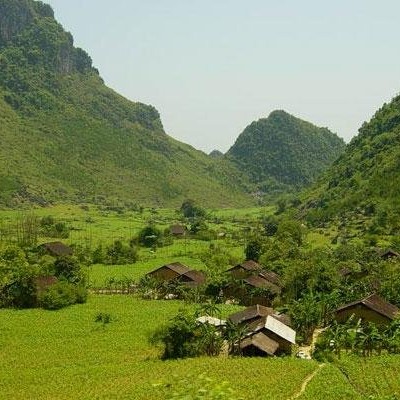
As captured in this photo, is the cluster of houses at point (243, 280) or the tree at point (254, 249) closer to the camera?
the cluster of houses at point (243, 280)

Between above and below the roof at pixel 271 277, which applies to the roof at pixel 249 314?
below

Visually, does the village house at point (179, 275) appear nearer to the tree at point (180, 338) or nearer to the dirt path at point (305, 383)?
the tree at point (180, 338)

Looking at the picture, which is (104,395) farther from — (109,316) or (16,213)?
(16,213)

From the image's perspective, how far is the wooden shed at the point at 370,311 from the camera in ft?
155

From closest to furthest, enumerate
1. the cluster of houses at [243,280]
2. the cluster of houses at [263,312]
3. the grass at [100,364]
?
the grass at [100,364] < the cluster of houses at [263,312] < the cluster of houses at [243,280]

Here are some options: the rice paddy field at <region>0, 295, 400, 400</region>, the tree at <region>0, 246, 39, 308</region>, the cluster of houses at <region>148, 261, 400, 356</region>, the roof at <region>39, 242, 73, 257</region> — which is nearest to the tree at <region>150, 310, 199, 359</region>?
the rice paddy field at <region>0, 295, 400, 400</region>

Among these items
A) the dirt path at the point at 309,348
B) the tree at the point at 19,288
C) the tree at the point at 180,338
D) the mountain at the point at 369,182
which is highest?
the mountain at the point at 369,182

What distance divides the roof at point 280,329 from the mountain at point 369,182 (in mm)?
55647

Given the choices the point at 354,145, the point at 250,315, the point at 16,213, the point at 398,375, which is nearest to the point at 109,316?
the point at 250,315

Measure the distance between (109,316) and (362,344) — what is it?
850 inches

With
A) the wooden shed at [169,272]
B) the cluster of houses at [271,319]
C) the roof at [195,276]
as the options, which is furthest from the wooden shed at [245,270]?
the wooden shed at [169,272]

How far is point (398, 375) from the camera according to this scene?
111 feet

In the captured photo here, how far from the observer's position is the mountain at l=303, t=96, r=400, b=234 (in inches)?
4119

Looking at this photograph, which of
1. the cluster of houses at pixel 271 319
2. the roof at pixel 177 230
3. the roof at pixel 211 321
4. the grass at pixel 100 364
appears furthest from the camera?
the roof at pixel 177 230
